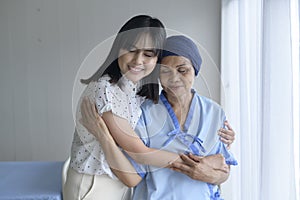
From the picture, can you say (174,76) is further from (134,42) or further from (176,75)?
(134,42)

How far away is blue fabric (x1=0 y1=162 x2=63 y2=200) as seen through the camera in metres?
1.64

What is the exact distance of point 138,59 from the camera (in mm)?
767

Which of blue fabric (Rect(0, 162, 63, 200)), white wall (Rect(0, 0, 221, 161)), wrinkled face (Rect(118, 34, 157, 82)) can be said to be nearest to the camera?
wrinkled face (Rect(118, 34, 157, 82))

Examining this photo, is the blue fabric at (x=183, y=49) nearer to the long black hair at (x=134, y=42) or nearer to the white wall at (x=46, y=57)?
the long black hair at (x=134, y=42)

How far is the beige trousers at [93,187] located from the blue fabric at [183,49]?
1.14 ft

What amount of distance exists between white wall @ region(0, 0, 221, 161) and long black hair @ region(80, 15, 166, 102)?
1.85m

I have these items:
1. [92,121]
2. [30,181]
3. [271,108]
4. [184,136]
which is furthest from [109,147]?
[30,181]

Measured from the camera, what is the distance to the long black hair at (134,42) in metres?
0.77

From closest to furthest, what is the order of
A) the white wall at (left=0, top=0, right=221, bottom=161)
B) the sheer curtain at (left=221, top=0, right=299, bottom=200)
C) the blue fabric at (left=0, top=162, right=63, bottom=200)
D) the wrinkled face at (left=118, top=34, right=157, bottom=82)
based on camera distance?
the wrinkled face at (left=118, top=34, right=157, bottom=82)
the sheer curtain at (left=221, top=0, right=299, bottom=200)
the blue fabric at (left=0, top=162, right=63, bottom=200)
the white wall at (left=0, top=0, right=221, bottom=161)

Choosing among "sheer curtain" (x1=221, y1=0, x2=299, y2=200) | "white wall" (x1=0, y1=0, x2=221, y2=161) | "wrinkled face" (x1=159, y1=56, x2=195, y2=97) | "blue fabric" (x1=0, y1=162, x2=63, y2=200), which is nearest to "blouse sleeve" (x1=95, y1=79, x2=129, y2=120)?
"wrinkled face" (x1=159, y1=56, x2=195, y2=97)

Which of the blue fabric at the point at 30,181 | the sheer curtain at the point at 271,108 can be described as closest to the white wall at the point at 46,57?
→ the blue fabric at the point at 30,181

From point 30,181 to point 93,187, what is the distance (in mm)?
1149

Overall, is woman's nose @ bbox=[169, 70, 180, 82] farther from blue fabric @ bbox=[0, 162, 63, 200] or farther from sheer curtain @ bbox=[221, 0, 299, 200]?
blue fabric @ bbox=[0, 162, 63, 200]

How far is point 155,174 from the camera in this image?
0.87 metres
